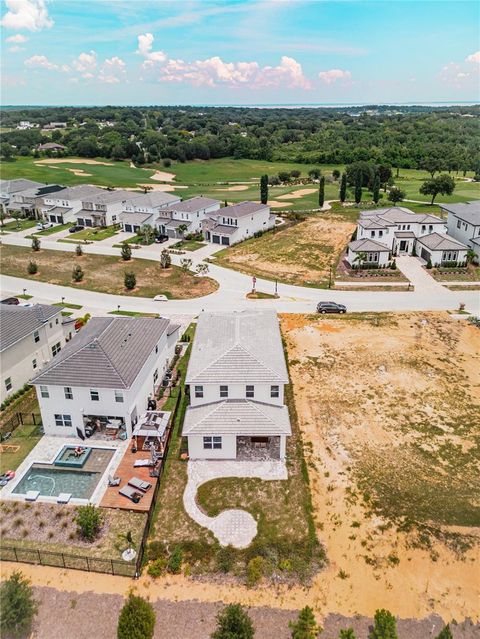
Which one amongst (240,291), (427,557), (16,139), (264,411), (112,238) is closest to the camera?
(427,557)

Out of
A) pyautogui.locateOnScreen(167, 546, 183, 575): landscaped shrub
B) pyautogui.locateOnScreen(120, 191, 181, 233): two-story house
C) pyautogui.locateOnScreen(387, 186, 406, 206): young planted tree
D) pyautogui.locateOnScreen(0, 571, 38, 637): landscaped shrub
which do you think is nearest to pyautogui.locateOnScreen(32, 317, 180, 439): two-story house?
pyautogui.locateOnScreen(167, 546, 183, 575): landscaped shrub

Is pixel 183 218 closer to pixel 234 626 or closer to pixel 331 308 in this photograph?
pixel 331 308

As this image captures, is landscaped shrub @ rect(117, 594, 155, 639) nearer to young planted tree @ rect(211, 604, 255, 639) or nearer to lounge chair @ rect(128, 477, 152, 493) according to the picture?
young planted tree @ rect(211, 604, 255, 639)

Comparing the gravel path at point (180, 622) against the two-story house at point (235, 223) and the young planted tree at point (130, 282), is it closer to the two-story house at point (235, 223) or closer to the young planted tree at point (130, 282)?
the young planted tree at point (130, 282)

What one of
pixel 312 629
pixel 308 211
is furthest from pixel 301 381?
pixel 308 211

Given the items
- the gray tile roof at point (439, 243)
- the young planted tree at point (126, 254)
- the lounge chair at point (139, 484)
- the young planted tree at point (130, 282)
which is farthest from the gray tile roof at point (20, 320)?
the gray tile roof at point (439, 243)

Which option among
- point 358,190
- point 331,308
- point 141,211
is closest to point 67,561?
point 331,308

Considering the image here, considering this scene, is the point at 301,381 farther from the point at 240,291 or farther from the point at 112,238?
the point at 112,238
